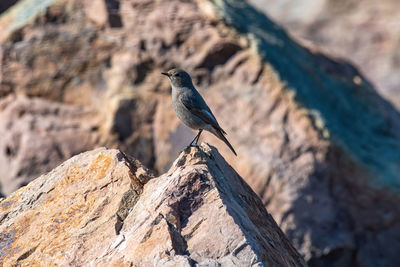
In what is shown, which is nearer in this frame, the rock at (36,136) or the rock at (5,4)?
the rock at (36,136)

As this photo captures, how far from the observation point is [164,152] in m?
10.5

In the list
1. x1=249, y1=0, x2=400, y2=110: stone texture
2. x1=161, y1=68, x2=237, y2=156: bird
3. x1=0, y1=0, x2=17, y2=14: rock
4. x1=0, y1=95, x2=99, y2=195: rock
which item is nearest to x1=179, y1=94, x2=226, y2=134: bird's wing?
x1=161, y1=68, x2=237, y2=156: bird

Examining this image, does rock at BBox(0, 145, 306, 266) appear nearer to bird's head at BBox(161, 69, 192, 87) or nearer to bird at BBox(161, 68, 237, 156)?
bird at BBox(161, 68, 237, 156)

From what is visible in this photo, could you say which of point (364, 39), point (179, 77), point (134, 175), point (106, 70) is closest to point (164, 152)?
point (106, 70)

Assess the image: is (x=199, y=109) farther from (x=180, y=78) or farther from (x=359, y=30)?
(x=359, y=30)

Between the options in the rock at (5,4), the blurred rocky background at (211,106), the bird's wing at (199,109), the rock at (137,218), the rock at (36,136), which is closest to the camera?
the rock at (137,218)

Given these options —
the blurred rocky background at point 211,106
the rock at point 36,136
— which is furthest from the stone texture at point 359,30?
the rock at point 36,136

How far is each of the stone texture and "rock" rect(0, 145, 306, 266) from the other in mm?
15300

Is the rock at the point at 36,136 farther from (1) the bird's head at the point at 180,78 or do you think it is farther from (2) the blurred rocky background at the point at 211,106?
(1) the bird's head at the point at 180,78

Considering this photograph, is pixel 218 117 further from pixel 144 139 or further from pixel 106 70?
pixel 106 70

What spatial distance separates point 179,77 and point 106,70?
3.28 meters

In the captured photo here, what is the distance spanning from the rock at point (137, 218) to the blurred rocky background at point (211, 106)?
4178 mm

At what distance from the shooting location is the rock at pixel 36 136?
10.5m

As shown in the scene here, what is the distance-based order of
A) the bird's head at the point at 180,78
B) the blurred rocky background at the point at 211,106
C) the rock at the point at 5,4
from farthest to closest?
the rock at the point at 5,4, the blurred rocky background at the point at 211,106, the bird's head at the point at 180,78
